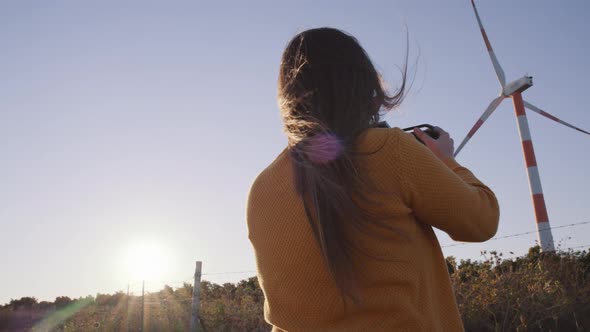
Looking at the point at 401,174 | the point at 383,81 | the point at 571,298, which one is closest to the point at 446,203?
the point at 401,174

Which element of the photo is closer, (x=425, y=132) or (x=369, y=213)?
(x=369, y=213)

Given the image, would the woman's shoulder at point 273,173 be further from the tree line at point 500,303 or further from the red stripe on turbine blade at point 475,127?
the red stripe on turbine blade at point 475,127

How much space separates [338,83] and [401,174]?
1.11 feet

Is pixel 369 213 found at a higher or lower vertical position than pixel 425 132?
lower

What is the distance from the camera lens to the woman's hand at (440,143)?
5.00ft

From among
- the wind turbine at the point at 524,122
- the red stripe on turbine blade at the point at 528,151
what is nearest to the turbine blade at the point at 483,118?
the wind turbine at the point at 524,122

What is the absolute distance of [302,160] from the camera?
55.7 inches

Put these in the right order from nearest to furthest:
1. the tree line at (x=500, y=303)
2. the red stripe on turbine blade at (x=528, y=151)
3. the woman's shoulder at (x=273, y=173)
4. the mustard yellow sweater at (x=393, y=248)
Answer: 1. the mustard yellow sweater at (x=393, y=248)
2. the woman's shoulder at (x=273, y=173)
3. the tree line at (x=500, y=303)
4. the red stripe on turbine blade at (x=528, y=151)

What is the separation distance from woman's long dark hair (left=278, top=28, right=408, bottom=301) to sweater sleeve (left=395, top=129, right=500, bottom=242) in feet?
0.38

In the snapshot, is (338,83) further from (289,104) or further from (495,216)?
(495,216)

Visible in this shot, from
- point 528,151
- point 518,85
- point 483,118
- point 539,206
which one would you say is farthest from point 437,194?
point 518,85

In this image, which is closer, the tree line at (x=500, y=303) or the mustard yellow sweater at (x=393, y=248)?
the mustard yellow sweater at (x=393, y=248)

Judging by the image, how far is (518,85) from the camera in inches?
659

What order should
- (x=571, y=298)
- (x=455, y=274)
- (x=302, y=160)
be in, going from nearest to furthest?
(x=302, y=160) < (x=571, y=298) < (x=455, y=274)
